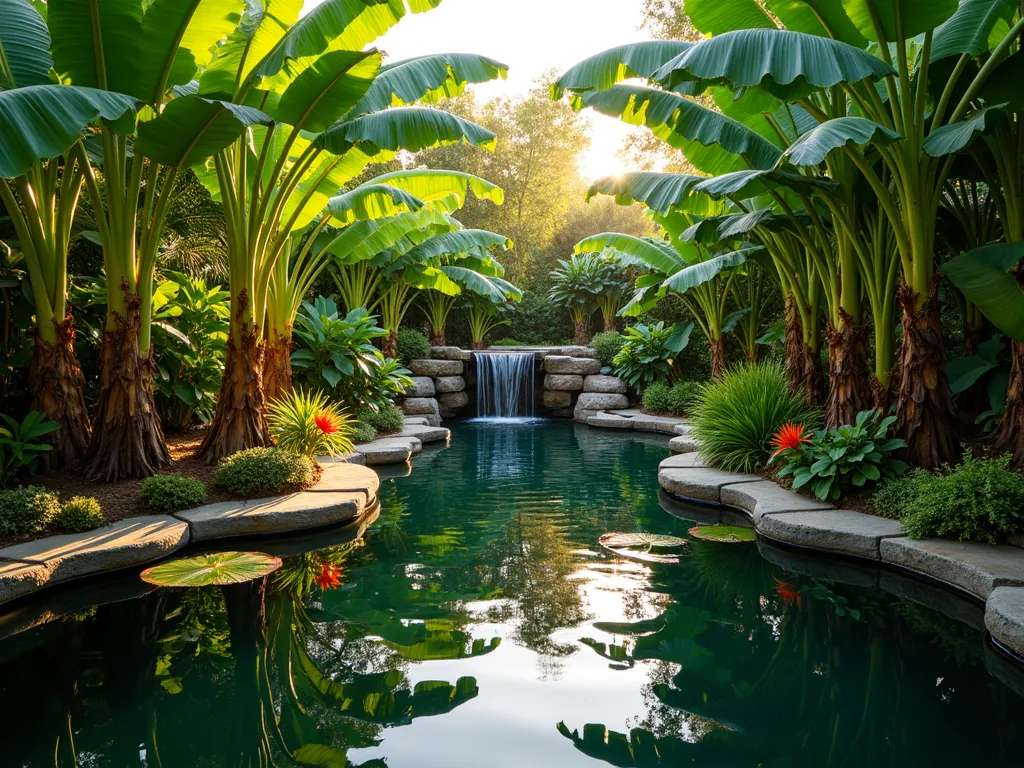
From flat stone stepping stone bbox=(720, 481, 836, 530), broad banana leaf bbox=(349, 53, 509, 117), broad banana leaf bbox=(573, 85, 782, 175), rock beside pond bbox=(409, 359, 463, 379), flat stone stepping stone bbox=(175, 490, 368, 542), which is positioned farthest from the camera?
rock beside pond bbox=(409, 359, 463, 379)

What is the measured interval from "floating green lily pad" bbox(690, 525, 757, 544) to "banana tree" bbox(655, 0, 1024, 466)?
1495 mm

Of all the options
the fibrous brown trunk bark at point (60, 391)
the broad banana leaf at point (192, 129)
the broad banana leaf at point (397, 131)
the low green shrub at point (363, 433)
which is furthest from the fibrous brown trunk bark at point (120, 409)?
the low green shrub at point (363, 433)

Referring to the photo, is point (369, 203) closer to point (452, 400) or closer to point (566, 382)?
point (452, 400)

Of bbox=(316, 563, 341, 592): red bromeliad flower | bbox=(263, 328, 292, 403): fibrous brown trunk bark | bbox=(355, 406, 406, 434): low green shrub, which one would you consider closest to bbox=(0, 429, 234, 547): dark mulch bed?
bbox=(316, 563, 341, 592): red bromeliad flower

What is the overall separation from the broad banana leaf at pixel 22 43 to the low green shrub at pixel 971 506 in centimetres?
697

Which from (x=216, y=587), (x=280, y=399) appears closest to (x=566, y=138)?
(x=280, y=399)

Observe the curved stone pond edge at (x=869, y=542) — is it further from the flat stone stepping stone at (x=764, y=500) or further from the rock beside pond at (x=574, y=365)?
the rock beside pond at (x=574, y=365)

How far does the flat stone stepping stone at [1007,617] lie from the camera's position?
142 inches

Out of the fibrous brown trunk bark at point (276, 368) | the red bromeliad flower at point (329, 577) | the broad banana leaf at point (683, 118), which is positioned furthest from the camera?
the fibrous brown trunk bark at point (276, 368)

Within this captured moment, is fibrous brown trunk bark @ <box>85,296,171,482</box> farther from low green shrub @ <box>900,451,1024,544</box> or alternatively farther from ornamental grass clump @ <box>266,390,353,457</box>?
low green shrub @ <box>900,451,1024,544</box>

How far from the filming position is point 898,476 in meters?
5.82

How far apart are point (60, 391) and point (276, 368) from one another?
3035mm

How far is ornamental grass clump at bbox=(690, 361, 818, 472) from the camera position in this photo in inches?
303

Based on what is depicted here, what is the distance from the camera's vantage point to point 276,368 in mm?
9016
